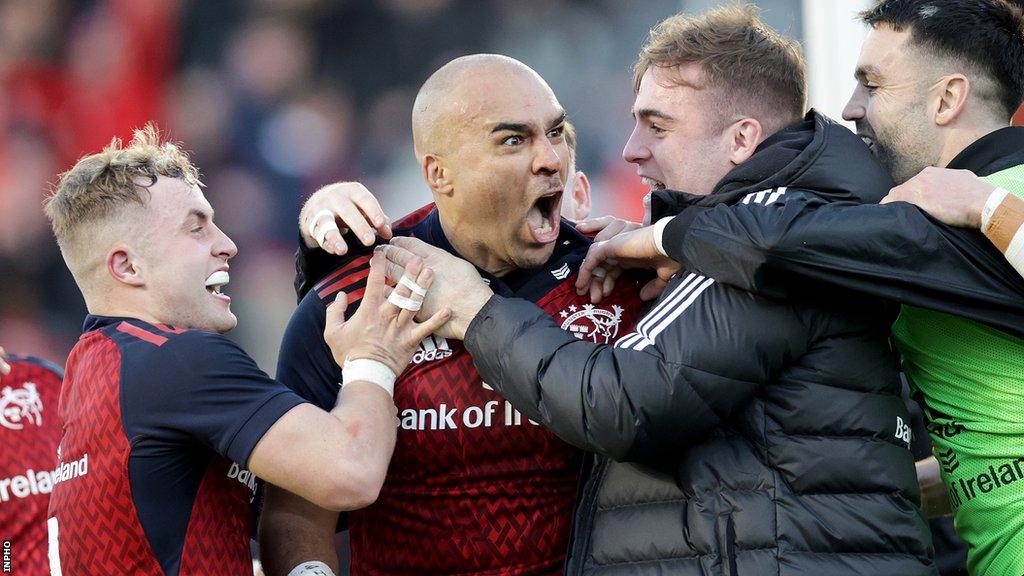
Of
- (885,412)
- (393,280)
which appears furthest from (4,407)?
(885,412)

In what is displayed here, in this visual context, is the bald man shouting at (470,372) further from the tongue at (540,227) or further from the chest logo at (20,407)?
the chest logo at (20,407)

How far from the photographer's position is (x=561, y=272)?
3.24 meters

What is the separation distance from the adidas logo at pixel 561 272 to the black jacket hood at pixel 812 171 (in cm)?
50

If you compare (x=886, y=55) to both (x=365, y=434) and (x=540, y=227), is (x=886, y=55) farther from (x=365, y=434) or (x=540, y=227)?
(x=365, y=434)

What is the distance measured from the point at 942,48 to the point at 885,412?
0.98 m

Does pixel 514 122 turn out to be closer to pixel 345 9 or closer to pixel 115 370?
pixel 115 370

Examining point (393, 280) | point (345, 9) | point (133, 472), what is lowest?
point (133, 472)

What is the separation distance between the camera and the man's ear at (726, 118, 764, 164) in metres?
3.01

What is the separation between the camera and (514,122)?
10.5 feet

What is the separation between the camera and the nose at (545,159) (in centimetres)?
320

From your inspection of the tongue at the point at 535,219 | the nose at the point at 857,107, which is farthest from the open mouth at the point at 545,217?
the nose at the point at 857,107

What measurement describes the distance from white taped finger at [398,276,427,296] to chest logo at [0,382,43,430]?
1.58 meters

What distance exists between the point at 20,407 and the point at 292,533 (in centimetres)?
126

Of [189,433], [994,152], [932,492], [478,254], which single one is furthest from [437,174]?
[932,492]
